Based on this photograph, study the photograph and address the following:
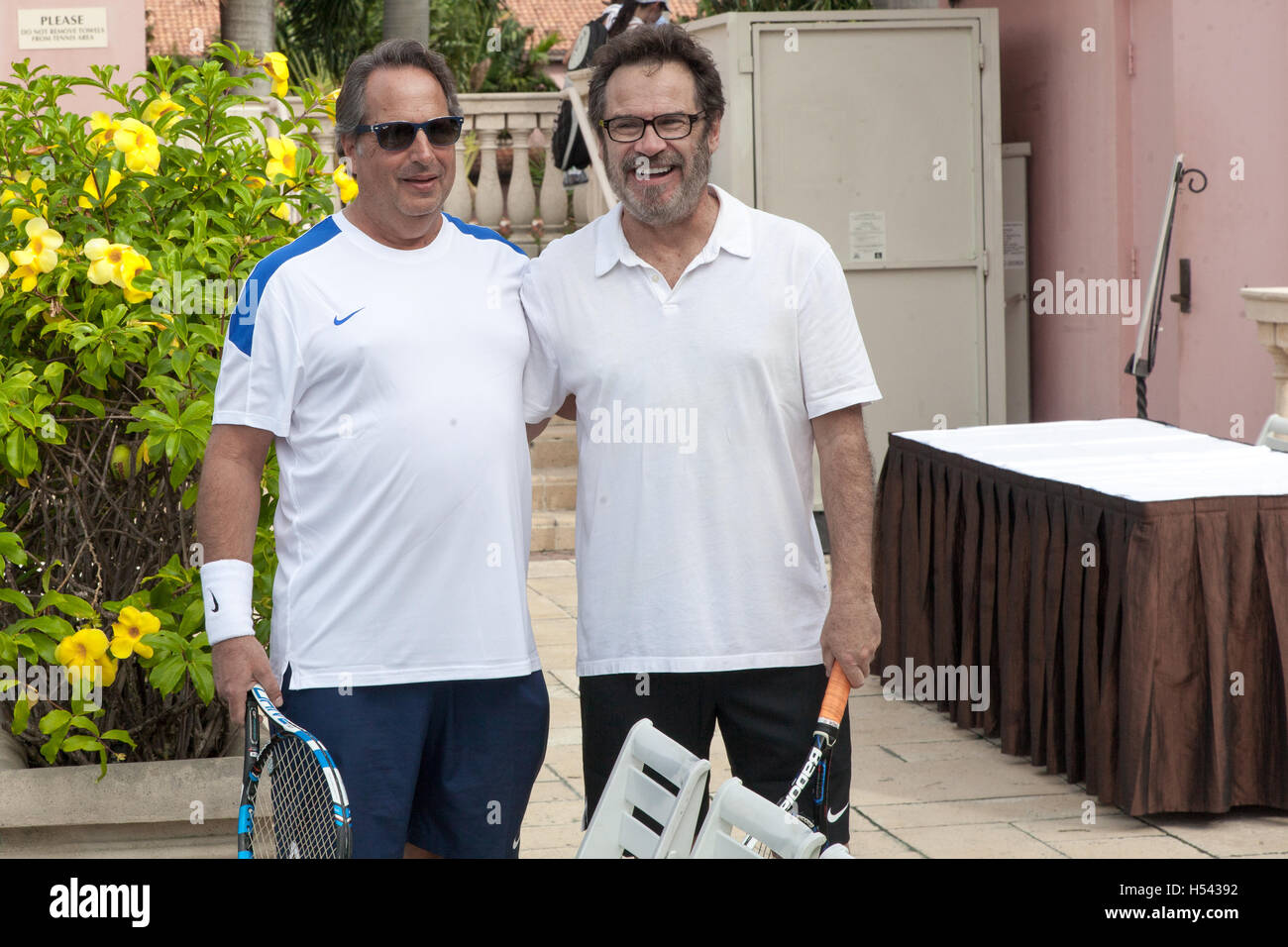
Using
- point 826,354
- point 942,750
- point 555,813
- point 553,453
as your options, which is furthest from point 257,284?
point 553,453

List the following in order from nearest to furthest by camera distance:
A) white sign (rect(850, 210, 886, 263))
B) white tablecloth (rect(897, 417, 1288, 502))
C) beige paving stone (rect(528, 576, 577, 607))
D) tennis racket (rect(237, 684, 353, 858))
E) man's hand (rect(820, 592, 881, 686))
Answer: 1. tennis racket (rect(237, 684, 353, 858))
2. man's hand (rect(820, 592, 881, 686))
3. white tablecloth (rect(897, 417, 1288, 502))
4. beige paving stone (rect(528, 576, 577, 607))
5. white sign (rect(850, 210, 886, 263))

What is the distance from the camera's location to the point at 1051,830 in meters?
4.64

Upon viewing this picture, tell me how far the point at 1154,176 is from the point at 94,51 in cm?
509

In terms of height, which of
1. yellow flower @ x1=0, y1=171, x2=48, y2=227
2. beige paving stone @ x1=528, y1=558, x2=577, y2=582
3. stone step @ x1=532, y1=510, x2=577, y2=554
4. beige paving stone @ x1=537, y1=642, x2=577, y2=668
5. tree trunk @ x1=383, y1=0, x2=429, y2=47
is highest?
tree trunk @ x1=383, y1=0, x2=429, y2=47

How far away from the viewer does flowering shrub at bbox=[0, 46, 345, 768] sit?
3.76 metres

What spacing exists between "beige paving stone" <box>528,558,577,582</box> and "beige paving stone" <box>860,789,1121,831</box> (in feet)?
12.5

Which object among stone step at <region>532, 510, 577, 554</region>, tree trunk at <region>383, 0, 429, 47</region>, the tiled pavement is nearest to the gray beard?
the tiled pavement

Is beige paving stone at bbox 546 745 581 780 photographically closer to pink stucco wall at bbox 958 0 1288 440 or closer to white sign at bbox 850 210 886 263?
pink stucco wall at bbox 958 0 1288 440

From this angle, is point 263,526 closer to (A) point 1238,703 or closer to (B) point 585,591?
(B) point 585,591

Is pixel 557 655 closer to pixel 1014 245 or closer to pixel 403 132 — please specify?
pixel 1014 245

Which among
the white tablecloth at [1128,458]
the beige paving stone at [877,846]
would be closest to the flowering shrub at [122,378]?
the beige paving stone at [877,846]

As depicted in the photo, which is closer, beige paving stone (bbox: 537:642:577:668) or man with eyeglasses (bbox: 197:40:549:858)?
man with eyeglasses (bbox: 197:40:549:858)

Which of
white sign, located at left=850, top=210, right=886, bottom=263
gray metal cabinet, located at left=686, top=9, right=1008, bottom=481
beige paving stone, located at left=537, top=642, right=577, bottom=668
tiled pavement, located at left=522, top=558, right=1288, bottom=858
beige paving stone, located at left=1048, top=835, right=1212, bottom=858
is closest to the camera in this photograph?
beige paving stone, located at left=1048, top=835, right=1212, bottom=858
